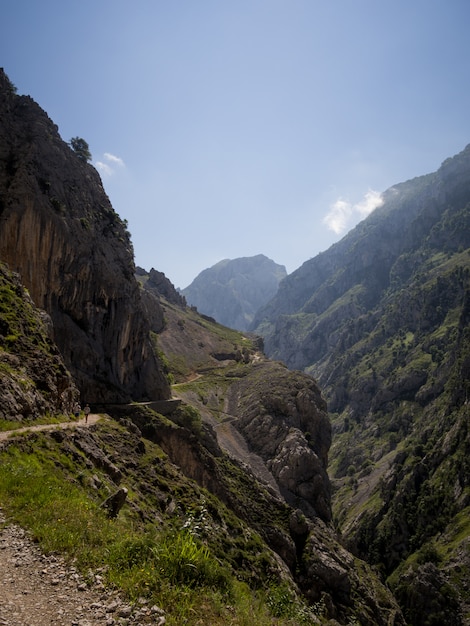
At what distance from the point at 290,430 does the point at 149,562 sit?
7419cm

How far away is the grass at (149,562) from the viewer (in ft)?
26.1

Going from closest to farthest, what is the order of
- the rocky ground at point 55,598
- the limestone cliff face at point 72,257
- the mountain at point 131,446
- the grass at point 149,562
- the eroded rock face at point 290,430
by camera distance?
the rocky ground at point 55,598 → the grass at point 149,562 → the mountain at point 131,446 → the limestone cliff face at point 72,257 → the eroded rock face at point 290,430

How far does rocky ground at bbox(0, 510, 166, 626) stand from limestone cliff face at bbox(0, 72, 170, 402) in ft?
144

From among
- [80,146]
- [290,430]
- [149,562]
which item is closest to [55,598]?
[149,562]

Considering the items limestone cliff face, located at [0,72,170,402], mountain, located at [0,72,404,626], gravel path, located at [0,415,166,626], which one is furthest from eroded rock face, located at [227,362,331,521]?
gravel path, located at [0,415,166,626]

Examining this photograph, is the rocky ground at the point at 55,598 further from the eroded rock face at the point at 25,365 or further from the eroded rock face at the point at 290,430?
the eroded rock face at the point at 290,430

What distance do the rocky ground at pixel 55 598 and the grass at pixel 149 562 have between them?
254 millimetres

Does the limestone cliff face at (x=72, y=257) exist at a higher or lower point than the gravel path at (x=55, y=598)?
higher

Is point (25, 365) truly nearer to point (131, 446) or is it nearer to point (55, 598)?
point (131, 446)

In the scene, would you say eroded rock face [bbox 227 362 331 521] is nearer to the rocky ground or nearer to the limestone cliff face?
the limestone cliff face

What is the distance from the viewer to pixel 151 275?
19638 centimetres

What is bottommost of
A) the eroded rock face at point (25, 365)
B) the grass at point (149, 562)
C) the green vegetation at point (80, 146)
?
the grass at point (149, 562)

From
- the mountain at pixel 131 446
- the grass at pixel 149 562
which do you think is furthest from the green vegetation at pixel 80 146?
the grass at pixel 149 562

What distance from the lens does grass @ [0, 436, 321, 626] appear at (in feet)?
26.1
